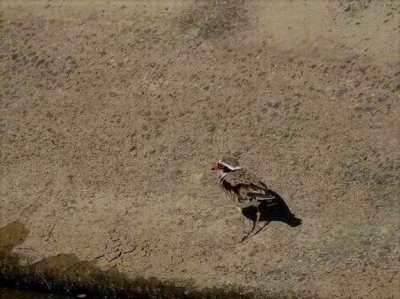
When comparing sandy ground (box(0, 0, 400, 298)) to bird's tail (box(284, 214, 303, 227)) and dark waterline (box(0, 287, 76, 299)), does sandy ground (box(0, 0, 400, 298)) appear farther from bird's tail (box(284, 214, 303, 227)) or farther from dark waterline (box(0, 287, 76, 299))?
dark waterline (box(0, 287, 76, 299))

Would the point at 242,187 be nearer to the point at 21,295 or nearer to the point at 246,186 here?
the point at 246,186

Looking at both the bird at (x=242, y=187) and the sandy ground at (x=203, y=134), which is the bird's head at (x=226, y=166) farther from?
the sandy ground at (x=203, y=134)

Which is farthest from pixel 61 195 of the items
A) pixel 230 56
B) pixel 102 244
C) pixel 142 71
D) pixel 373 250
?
pixel 373 250

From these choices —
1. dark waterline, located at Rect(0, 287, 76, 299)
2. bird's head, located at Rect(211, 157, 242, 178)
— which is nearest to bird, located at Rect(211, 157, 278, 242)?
bird's head, located at Rect(211, 157, 242, 178)

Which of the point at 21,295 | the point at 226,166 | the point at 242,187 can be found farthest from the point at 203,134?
the point at 21,295

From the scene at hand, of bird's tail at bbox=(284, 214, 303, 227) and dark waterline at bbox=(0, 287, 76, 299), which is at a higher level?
bird's tail at bbox=(284, 214, 303, 227)

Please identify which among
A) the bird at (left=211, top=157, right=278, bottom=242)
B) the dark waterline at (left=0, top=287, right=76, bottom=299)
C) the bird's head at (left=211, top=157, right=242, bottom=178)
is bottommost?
the dark waterline at (left=0, top=287, right=76, bottom=299)
